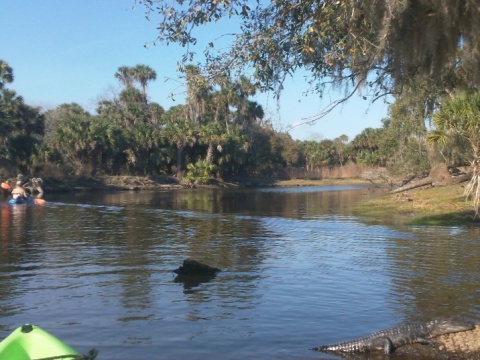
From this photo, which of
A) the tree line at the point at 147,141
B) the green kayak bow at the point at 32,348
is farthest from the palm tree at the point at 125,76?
the green kayak bow at the point at 32,348

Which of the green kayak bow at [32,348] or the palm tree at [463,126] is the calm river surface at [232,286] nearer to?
the palm tree at [463,126]

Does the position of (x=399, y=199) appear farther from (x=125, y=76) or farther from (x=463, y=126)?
(x=125, y=76)

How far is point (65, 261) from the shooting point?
1697 centimetres

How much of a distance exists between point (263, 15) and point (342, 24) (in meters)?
1.24

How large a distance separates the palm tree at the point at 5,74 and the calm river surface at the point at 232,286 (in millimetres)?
36671

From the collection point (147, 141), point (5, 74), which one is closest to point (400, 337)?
point (5, 74)

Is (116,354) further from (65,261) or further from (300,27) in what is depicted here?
(65,261)

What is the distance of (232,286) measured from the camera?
13.4 metres

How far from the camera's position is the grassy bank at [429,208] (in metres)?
26.2

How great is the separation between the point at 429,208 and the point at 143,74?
203 ft

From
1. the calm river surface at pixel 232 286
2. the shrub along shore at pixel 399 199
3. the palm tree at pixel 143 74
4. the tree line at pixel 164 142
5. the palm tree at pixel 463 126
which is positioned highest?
the palm tree at pixel 143 74

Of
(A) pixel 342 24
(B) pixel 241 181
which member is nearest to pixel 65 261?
(A) pixel 342 24

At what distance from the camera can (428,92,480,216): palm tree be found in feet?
Answer: 58.2

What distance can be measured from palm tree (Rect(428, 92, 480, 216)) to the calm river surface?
244 centimetres
